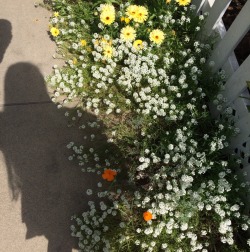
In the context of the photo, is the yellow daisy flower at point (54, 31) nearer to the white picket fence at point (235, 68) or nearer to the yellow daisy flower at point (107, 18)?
the yellow daisy flower at point (107, 18)

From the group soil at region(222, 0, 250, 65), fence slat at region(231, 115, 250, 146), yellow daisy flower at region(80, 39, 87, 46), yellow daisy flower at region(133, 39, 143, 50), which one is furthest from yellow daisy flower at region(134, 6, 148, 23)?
fence slat at region(231, 115, 250, 146)

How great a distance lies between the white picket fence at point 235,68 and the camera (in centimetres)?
307

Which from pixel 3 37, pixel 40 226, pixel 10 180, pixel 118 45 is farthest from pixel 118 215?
pixel 3 37

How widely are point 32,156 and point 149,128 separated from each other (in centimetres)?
131

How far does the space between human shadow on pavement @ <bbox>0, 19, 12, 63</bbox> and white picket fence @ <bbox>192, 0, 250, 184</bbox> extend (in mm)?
2517

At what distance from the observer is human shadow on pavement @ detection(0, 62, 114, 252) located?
3260 mm

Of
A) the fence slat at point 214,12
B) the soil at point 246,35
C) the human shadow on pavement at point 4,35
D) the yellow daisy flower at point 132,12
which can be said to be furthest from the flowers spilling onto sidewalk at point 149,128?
the human shadow on pavement at point 4,35

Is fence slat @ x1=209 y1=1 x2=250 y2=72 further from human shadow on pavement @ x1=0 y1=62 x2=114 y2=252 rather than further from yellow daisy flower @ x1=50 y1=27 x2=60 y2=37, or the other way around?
yellow daisy flower @ x1=50 y1=27 x2=60 y2=37

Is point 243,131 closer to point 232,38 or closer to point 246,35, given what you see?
point 232,38

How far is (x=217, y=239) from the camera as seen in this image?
10.2ft

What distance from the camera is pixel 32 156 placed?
3.52 metres

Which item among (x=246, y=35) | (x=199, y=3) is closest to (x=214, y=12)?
(x=199, y=3)

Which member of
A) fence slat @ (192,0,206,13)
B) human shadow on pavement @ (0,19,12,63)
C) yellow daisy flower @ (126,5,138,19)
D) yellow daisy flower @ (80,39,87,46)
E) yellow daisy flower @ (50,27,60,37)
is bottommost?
human shadow on pavement @ (0,19,12,63)

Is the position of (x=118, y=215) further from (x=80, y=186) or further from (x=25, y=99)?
(x=25, y=99)
